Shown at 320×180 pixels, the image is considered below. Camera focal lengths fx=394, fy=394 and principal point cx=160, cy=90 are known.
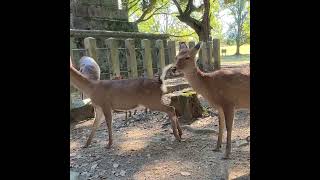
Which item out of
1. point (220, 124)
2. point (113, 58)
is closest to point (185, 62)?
point (220, 124)

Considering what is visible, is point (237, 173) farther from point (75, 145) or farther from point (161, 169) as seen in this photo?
point (75, 145)

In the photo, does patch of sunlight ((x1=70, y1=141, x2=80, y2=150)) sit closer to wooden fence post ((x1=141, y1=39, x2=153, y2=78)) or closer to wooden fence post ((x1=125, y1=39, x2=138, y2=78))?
wooden fence post ((x1=125, y1=39, x2=138, y2=78))

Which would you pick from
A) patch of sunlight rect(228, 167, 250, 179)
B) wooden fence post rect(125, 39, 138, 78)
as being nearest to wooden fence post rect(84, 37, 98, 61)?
wooden fence post rect(125, 39, 138, 78)

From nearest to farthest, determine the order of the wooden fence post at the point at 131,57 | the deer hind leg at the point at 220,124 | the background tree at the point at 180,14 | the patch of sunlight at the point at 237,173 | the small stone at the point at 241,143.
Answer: the patch of sunlight at the point at 237,173
the deer hind leg at the point at 220,124
the small stone at the point at 241,143
the wooden fence post at the point at 131,57
the background tree at the point at 180,14

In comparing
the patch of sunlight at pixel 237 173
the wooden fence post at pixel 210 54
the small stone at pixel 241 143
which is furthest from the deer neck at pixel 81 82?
the wooden fence post at pixel 210 54

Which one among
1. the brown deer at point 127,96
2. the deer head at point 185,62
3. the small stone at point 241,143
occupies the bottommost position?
the small stone at point 241,143

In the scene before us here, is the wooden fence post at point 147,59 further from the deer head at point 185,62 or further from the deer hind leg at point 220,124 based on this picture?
the deer hind leg at point 220,124

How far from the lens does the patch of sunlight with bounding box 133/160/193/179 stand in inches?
170

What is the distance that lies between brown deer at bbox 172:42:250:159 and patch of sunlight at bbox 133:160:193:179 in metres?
0.62

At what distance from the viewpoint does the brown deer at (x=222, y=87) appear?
5.08 meters

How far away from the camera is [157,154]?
5207 millimetres

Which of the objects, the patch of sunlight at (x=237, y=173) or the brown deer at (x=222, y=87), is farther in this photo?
the brown deer at (x=222, y=87)
